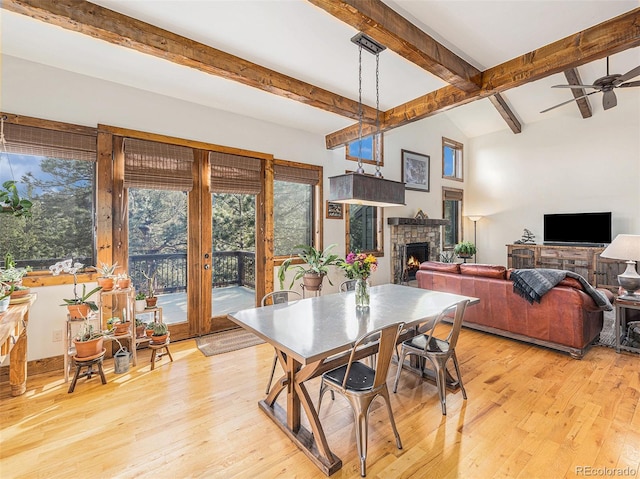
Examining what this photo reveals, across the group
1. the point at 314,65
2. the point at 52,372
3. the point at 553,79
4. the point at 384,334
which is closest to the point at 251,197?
the point at 314,65

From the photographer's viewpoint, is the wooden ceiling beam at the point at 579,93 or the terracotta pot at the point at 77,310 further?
the wooden ceiling beam at the point at 579,93

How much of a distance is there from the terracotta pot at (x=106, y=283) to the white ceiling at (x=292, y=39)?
7.02ft

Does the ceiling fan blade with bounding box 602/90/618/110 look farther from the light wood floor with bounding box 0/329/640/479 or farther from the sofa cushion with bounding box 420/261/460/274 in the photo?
the light wood floor with bounding box 0/329/640/479

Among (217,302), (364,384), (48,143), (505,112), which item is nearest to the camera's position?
(364,384)

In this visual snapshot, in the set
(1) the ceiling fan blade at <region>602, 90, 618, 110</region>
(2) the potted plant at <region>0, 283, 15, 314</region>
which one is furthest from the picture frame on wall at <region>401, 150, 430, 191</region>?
(2) the potted plant at <region>0, 283, 15, 314</region>

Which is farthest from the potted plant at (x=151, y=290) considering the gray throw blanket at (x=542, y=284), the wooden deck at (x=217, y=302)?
the gray throw blanket at (x=542, y=284)

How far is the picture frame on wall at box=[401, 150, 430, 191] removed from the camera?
6706 millimetres

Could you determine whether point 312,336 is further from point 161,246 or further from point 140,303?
point 161,246

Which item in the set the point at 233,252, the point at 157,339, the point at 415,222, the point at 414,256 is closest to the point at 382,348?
the point at 157,339

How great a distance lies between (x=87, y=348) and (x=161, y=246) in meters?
1.38

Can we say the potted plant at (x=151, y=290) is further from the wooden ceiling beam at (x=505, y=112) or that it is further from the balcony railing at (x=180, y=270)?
the wooden ceiling beam at (x=505, y=112)

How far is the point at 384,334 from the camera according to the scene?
1.86 metres

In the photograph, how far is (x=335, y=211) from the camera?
17.9 feet

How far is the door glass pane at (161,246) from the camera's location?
3.67 m
